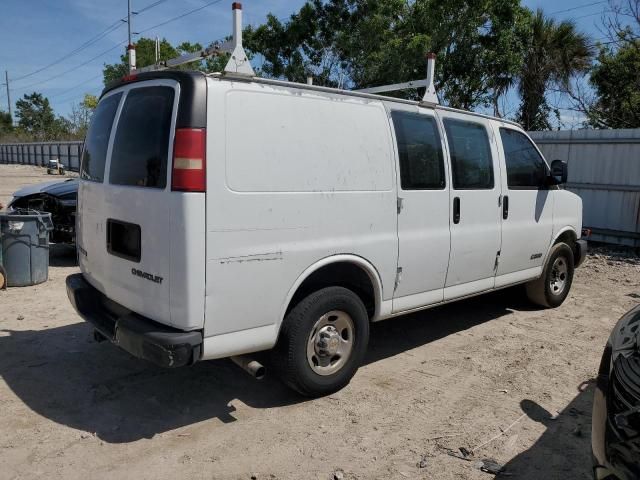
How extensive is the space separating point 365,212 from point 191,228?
139cm

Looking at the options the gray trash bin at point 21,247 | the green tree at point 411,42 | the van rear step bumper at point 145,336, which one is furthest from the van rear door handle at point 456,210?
the green tree at point 411,42

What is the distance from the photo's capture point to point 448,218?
15.0ft

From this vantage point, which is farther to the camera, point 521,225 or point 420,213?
point 521,225

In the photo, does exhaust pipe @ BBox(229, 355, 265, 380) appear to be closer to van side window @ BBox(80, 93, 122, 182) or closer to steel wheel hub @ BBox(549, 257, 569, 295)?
van side window @ BBox(80, 93, 122, 182)

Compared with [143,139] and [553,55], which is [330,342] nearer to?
[143,139]

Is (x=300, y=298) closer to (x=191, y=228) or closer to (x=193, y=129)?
(x=191, y=228)

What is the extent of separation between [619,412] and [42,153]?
2040 inches

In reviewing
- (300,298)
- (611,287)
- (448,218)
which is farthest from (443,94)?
(300,298)

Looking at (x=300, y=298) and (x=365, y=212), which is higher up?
(x=365, y=212)

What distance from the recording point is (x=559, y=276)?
21.2 feet

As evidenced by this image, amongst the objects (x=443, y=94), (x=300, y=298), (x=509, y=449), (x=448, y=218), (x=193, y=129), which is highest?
(x=443, y=94)

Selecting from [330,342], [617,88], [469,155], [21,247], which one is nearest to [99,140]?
[330,342]

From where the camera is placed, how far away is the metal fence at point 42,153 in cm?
3875

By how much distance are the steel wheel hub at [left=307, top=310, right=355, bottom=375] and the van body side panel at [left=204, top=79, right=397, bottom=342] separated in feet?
1.36
